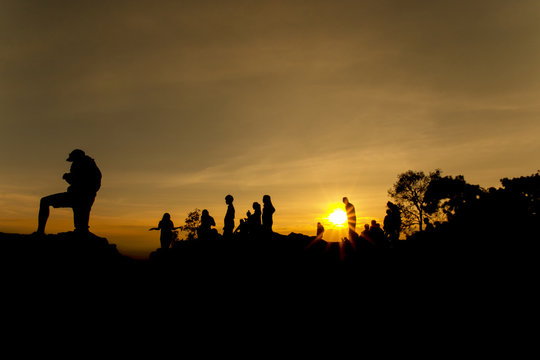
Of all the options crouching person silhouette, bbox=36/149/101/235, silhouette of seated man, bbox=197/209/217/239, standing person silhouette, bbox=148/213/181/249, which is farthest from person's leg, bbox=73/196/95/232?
silhouette of seated man, bbox=197/209/217/239

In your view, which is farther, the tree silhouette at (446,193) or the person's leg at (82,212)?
the tree silhouette at (446,193)

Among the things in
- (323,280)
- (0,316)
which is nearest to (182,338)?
(0,316)

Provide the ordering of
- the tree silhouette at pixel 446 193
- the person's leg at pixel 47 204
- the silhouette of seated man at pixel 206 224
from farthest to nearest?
the tree silhouette at pixel 446 193
the silhouette of seated man at pixel 206 224
the person's leg at pixel 47 204

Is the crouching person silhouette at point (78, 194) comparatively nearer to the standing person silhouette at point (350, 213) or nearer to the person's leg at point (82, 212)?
the person's leg at point (82, 212)

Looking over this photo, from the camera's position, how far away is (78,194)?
827cm

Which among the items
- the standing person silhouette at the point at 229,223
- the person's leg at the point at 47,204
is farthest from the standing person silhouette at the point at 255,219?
the person's leg at the point at 47,204

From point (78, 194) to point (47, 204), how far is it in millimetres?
760

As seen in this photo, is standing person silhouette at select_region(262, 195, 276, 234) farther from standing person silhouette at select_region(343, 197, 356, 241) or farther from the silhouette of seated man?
standing person silhouette at select_region(343, 197, 356, 241)

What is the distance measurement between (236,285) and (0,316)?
526 centimetres

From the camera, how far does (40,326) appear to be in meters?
5.75

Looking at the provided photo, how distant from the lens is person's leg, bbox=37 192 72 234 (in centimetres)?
802

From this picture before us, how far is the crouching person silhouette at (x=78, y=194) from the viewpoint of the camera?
26.7 ft

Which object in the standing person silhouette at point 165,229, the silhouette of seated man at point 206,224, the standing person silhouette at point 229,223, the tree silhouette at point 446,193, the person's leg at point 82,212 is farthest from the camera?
the tree silhouette at point 446,193

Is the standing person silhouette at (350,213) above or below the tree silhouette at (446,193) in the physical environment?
below
